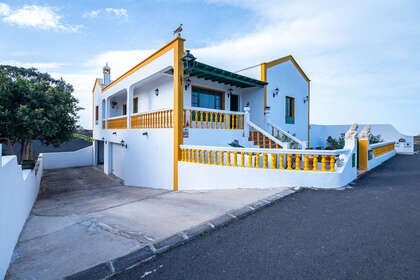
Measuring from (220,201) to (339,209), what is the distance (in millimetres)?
2111

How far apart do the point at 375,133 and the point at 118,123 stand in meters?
20.9

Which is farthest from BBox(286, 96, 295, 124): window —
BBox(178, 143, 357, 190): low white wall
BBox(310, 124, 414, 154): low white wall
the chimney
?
the chimney

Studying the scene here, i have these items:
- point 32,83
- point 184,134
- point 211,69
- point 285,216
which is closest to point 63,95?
point 32,83

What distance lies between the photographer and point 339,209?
3666 millimetres

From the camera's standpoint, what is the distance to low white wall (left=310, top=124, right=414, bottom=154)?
16.0 m

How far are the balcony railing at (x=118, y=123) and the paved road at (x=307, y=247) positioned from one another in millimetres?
9986

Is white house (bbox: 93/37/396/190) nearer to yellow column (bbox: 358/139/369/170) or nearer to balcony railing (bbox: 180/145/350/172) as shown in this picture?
balcony railing (bbox: 180/145/350/172)

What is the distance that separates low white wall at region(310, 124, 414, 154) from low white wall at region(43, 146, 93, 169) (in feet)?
61.8

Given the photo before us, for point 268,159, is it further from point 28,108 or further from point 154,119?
point 28,108

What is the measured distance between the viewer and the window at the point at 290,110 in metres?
12.6

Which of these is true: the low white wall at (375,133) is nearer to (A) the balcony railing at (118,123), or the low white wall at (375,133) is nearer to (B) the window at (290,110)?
(B) the window at (290,110)

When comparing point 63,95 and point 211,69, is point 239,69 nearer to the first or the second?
point 211,69

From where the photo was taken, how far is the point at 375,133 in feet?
61.6

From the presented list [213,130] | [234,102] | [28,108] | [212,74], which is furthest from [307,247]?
[234,102]
